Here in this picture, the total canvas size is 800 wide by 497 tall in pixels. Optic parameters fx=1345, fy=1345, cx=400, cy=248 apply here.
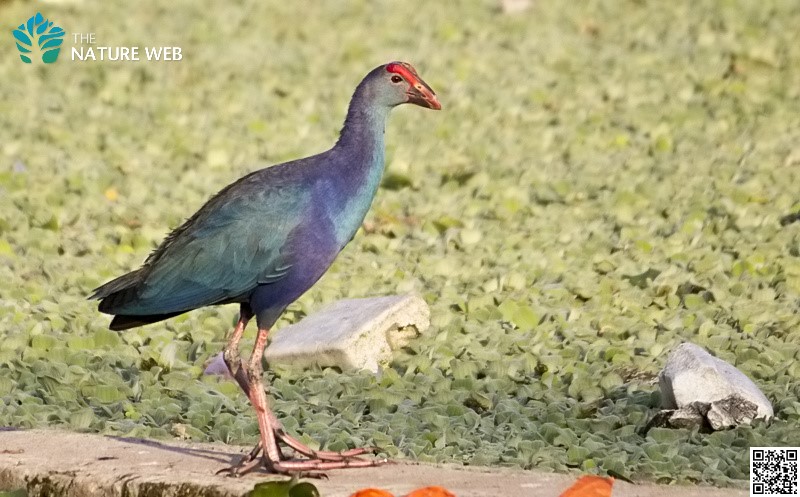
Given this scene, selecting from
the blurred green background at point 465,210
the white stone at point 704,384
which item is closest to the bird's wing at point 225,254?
the blurred green background at point 465,210

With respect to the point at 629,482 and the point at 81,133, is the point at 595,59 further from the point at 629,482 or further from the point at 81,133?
the point at 629,482

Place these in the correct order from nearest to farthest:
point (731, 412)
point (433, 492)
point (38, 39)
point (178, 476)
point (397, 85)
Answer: point (433, 492) < point (178, 476) < point (397, 85) < point (731, 412) < point (38, 39)

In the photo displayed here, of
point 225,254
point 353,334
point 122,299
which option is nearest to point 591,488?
point 225,254

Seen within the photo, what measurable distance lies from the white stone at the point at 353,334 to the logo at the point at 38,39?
5.62 metres

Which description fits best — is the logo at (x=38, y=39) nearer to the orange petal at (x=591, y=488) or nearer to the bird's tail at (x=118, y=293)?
the bird's tail at (x=118, y=293)

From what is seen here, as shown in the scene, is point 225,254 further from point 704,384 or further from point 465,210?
point 465,210

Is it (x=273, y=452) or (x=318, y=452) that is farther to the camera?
(x=318, y=452)

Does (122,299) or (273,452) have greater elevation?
(122,299)

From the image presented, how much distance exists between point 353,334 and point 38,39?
259 inches

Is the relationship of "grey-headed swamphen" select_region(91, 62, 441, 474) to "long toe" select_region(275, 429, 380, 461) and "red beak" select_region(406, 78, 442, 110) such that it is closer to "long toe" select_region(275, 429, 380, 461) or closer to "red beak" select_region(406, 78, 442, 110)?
"long toe" select_region(275, 429, 380, 461)

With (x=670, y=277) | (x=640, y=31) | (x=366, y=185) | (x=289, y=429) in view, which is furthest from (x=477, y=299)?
(x=640, y=31)

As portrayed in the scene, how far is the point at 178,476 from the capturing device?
14.4ft

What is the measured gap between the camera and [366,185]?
4.82 meters

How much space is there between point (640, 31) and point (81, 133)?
15.5 feet
